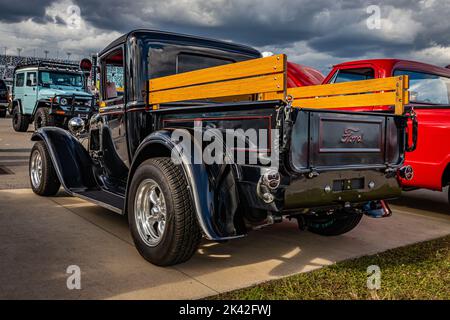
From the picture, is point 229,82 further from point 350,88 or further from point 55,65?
point 55,65

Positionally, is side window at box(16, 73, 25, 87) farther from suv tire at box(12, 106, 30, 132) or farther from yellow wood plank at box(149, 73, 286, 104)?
yellow wood plank at box(149, 73, 286, 104)

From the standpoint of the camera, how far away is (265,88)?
2822 mm

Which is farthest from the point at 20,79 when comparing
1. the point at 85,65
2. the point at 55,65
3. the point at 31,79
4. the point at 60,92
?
the point at 85,65

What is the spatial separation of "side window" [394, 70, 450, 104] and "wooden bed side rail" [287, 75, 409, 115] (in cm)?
261

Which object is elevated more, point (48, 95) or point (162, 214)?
point (48, 95)

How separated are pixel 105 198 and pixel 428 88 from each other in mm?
4815

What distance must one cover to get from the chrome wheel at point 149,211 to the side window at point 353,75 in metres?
4.02

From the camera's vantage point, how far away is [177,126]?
12.0 feet

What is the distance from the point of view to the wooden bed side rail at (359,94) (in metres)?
3.56

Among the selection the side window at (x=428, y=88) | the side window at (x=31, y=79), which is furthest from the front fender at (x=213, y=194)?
the side window at (x=31, y=79)
